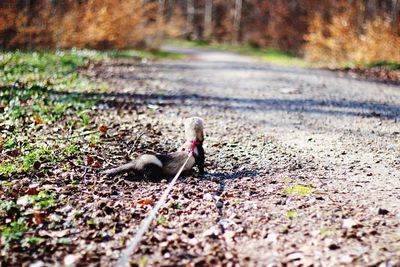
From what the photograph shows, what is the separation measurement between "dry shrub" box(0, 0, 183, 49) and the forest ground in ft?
25.4

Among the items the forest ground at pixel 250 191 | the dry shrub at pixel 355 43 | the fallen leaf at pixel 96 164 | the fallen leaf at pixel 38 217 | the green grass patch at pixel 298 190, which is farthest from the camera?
the dry shrub at pixel 355 43

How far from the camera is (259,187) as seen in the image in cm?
484

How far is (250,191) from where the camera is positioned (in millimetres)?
4711

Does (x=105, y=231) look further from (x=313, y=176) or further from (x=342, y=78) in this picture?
(x=342, y=78)

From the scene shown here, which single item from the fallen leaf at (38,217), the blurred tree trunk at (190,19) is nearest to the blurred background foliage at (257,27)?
the blurred tree trunk at (190,19)

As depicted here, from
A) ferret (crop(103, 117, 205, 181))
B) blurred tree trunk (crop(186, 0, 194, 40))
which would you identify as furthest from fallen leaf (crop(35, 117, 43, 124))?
blurred tree trunk (crop(186, 0, 194, 40))

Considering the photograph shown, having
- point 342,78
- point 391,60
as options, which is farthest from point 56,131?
point 391,60

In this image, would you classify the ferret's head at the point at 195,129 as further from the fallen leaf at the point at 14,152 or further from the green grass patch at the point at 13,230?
the fallen leaf at the point at 14,152

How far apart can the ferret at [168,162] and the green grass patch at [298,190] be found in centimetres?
113

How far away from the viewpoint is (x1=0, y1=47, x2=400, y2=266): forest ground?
345 cm

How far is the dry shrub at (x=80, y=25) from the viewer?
15.2m

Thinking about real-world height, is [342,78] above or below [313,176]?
above

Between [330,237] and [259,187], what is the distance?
136cm

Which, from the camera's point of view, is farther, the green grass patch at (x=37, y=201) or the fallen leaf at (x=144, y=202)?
the fallen leaf at (x=144, y=202)
